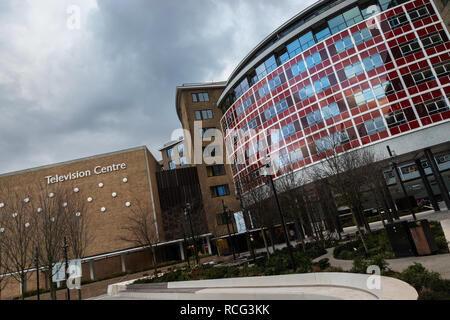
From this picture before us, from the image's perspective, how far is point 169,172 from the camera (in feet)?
164

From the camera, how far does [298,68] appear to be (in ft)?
129

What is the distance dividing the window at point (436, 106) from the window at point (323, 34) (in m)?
15.0

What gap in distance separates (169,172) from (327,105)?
28.4m

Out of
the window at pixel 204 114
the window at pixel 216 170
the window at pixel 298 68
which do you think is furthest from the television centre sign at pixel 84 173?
the window at pixel 298 68

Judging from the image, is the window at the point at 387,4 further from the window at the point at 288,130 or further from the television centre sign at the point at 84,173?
the television centre sign at the point at 84,173

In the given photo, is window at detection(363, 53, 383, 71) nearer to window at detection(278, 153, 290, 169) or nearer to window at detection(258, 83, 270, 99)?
Answer: window at detection(258, 83, 270, 99)

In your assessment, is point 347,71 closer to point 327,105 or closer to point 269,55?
point 327,105

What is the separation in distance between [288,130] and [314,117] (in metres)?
4.13

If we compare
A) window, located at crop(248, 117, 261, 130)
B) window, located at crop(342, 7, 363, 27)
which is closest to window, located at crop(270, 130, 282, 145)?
window, located at crop(248, 117, 261, 130)

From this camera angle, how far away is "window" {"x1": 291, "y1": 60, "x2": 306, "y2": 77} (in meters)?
39.0

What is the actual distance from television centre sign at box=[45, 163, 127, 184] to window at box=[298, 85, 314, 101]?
97.9 feet

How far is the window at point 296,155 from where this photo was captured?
37984mm
